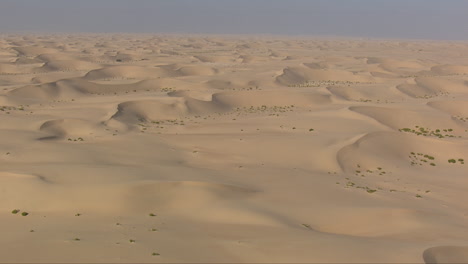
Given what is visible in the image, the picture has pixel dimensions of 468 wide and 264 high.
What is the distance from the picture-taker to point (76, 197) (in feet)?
51.1

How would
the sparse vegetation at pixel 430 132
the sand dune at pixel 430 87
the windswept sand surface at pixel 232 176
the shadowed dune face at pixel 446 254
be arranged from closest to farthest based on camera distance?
1. the shadowed dune face at pixel 446 254
2. the windswept sand surface at pixel 232 176
3. the sparse vegetation at pixel 430 132
4. the sand dune at pixel 430 87

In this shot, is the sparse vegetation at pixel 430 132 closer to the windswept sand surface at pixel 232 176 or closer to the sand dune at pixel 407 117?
the windswept sand surface at pixel 232 176

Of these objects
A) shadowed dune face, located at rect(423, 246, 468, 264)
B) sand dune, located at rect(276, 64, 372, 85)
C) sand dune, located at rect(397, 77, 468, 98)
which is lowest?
sand dune, located at rect(276, 64, 372, 85)

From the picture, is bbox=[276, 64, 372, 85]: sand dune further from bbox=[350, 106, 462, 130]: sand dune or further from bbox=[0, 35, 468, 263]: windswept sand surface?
bbox=[350, 106, 462, 130]: sand dune

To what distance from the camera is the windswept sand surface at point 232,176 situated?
1147cm

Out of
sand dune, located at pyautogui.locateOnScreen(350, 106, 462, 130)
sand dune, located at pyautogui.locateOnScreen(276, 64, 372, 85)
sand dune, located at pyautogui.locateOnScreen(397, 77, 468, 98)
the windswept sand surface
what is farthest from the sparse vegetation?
sand dune, located at pyautogui.locateOnScreen(276, 64, 372, 85)

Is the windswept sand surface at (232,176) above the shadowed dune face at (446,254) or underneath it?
underneath

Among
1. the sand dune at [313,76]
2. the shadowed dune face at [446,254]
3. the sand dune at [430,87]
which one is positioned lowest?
the sand dune at [313,76]

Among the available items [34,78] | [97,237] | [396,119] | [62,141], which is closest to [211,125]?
[62,141]

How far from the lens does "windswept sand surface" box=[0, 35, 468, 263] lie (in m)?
11.5

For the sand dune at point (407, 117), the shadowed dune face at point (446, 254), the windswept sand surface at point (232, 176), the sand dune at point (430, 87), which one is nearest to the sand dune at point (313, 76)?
the sand dune at point (430, 87)

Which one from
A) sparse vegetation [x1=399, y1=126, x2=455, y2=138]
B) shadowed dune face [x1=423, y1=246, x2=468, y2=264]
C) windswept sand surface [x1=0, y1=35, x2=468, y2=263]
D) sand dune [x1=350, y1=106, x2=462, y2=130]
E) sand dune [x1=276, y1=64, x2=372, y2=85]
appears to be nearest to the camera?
shadowed dune face [x1=423, y1=246, x2=468, y2=264]

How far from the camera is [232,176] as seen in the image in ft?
62.7

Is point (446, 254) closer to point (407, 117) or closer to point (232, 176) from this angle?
point (232, 176)
